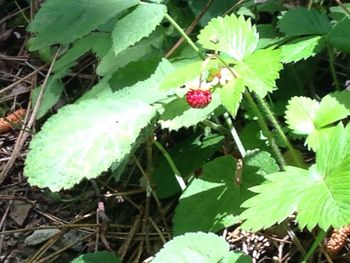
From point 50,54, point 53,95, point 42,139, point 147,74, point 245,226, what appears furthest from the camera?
point 50,54

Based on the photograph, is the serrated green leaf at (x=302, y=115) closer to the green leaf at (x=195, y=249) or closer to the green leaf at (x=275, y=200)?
the green leaf at (x=275, y=200)

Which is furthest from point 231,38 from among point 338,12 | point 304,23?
point 338,12

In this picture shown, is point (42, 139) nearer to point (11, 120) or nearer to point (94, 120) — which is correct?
point (94, 120)

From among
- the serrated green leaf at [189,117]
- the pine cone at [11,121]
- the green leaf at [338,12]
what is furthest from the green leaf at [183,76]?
the pine cone at [11,121]

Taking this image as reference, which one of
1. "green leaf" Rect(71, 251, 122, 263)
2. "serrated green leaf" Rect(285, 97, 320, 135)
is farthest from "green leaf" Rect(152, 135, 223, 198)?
"serrated green leaf" Rect(285, 97, 320, 135)

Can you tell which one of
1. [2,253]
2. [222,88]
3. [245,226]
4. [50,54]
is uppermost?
[222,88]

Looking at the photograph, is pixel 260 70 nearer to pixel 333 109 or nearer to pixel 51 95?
pixel 333 109

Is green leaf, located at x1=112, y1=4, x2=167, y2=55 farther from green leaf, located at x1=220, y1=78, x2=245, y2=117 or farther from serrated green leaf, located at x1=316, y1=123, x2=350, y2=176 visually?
serrated green leaf, located at x1=316, y1=123, x2=350, y2=176

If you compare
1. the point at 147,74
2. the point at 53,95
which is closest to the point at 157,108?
the point at 147,74
